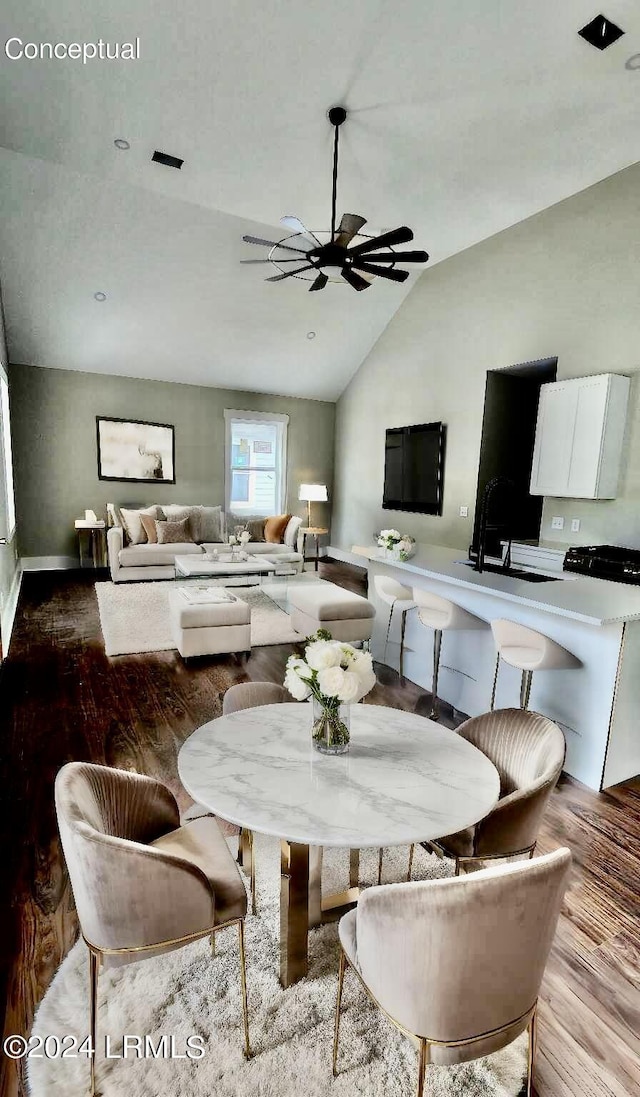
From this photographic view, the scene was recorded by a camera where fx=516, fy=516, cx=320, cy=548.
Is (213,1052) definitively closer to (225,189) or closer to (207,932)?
(207,932)

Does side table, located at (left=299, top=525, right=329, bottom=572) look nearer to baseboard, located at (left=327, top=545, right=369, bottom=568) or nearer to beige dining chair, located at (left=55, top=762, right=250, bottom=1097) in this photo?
baseboard, located at (left=327, top=545, right=369, bottom=568)

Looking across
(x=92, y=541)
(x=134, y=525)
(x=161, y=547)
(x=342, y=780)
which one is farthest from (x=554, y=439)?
(x=92, y=541)

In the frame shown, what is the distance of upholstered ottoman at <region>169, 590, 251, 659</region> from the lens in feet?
12.6

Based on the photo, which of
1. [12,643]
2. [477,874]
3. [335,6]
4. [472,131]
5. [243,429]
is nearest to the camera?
[477,874]

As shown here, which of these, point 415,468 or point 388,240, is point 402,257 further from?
point 415,468

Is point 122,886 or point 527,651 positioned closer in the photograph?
point 122,886

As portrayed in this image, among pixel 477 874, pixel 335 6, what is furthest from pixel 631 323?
pixel 477 874

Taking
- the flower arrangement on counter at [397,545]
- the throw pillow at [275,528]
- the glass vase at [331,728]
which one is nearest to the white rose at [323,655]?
the glass vase at [331,728]

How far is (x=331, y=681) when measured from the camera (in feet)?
4.44

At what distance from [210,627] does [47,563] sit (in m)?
4.56

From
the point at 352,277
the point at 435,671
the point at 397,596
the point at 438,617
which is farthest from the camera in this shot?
the point at 352,277

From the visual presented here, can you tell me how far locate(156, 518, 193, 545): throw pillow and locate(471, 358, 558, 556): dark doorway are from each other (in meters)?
3.87

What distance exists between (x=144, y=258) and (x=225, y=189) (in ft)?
5.03

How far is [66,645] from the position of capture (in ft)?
14.1
